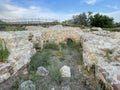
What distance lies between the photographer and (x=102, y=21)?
32406 millimetres

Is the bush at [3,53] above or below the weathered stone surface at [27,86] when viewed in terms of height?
above

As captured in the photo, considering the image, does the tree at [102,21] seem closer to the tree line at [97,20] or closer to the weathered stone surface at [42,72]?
the tree line at [97,20]

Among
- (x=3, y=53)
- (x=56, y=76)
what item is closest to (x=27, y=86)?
(x=56, y=76)

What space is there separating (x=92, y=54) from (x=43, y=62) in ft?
6.28

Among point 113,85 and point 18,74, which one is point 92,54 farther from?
point 113,85

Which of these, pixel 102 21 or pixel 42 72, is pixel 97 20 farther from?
pixel 42 72

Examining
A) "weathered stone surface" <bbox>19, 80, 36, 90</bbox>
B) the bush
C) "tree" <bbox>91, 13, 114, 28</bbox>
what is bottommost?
"weathered stone surface" <bbox>19, 80, 36, 90</bbox>

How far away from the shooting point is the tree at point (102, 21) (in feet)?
106

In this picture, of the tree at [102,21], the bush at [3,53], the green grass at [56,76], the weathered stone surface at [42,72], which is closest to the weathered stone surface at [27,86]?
the green grass at [56,76]

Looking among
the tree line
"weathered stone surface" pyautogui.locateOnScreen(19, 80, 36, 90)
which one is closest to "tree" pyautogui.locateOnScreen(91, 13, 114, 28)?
the tree line

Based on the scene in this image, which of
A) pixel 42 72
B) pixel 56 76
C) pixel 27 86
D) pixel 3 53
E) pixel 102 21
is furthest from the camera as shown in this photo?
pixel 102 21

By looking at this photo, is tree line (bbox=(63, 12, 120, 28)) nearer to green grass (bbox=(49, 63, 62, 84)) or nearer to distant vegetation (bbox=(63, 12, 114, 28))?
distant vegetation (bbox=(63, 12, 114, 28))

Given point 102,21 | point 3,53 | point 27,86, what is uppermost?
point 102,21

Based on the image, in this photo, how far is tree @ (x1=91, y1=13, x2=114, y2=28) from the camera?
32.4 metres
